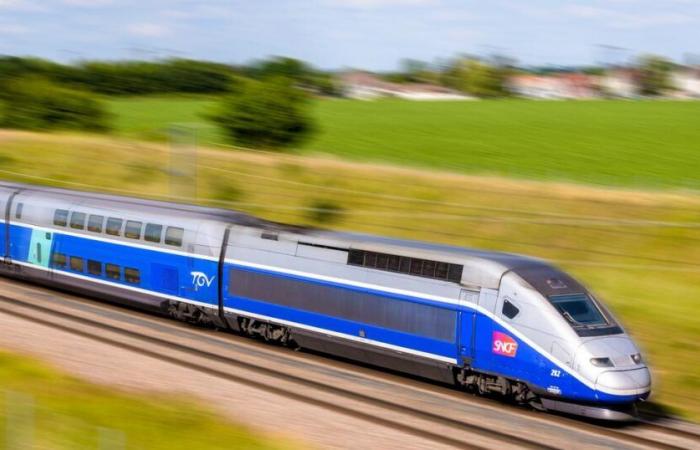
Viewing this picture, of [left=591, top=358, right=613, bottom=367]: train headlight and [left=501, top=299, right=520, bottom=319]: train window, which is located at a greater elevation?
[left=501, top=299, right=520, bottom=319]: train window

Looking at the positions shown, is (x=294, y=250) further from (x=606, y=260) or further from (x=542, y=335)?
(x=606, y=260)

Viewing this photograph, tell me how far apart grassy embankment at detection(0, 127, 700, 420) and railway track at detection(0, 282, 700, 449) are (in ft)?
17.3

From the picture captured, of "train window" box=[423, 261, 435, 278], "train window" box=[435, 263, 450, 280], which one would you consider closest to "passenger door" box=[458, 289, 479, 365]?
"train window" box=[435, 263, 450, 280]

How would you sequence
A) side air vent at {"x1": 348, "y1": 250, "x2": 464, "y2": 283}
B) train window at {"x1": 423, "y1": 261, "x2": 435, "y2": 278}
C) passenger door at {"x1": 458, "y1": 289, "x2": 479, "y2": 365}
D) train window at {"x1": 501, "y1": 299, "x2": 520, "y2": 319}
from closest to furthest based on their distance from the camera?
1. train window at {"x1": 501, "y1": 299, "x2": 520, "y2": 319}
2. passenger door at {"x1": 458, "y1": 289, "x2": 479, "y2": 365}
3. side air vent at {"x1": 348, "y1": 250, "x2": 464, "y2": 283}
4. train window at {"x1": 423, "y1": 261, "x2": 435, "y2": 278}

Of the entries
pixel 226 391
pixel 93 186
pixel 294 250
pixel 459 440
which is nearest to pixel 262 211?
pixel 93 186

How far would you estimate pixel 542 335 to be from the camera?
19.8 metres

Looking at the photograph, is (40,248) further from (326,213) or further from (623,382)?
(623,382)

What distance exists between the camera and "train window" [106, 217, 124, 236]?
29.2 meters

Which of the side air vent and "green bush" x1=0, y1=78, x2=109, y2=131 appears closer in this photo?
the side air vent

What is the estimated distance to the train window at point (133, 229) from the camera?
28.6 metres

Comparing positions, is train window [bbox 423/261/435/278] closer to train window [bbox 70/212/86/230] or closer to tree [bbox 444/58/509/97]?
train window [bbox 70/212/86/230]

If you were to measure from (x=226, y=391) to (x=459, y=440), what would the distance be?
5312 millimetres

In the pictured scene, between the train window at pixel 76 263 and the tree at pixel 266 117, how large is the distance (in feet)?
103

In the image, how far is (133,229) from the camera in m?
28.8
